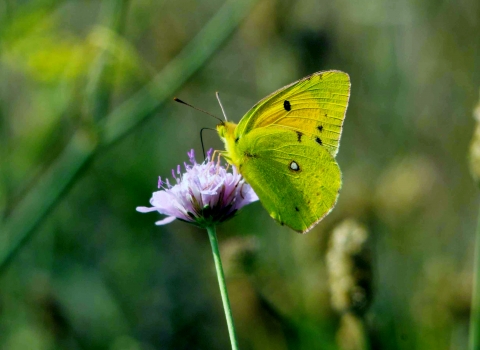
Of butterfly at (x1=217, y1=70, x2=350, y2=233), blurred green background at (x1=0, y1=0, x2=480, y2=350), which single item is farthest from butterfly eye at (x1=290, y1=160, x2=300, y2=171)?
blurred green background at (x1=0, y1=0, x2=480, y2=350)

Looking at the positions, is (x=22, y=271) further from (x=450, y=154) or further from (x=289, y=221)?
(x=450, y=154)

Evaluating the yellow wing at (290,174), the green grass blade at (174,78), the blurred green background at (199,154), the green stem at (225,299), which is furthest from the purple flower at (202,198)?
the green grass blade at (174,78)

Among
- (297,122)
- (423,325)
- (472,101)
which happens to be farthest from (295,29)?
(423,325)

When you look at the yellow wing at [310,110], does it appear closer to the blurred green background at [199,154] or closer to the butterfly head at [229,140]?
the butterfly head at [229,140]

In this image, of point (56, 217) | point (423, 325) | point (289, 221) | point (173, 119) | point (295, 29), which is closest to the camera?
point (289, 221)

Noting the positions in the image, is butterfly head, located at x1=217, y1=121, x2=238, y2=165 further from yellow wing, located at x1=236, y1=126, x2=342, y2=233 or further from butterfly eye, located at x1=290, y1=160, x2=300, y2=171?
butterfly eye, located at x1=290, y1=160, x2=300, y2=171

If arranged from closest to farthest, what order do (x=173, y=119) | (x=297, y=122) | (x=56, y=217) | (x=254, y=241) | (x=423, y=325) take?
(x=297, y=122)
(x=254, y=241)
(x=423, y=325)
(x=56, y=217)
(x=173, y=119)
